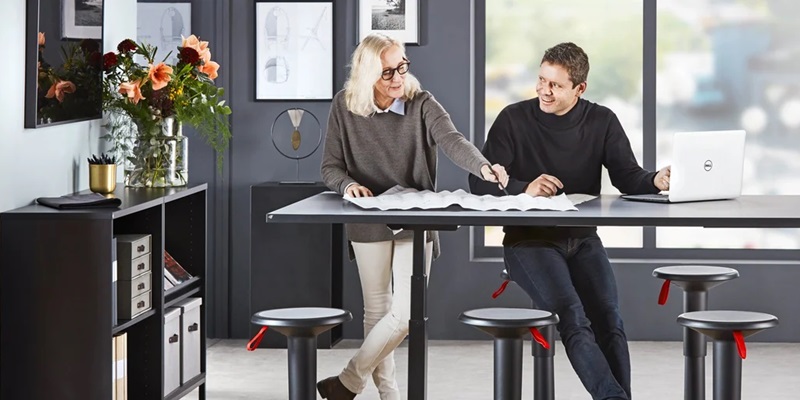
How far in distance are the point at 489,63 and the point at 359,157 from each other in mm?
2364

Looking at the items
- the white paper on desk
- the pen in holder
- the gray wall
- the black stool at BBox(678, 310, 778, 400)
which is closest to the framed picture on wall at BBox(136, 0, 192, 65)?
the gray wall

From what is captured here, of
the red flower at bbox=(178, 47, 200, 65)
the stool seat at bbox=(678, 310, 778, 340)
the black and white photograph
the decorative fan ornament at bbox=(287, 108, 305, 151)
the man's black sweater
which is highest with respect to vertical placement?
the black and white photograph

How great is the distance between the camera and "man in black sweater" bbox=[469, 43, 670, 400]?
12.8 feet

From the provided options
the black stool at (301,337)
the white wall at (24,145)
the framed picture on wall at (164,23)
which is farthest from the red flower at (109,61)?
the framed picture on wall at (164,23)

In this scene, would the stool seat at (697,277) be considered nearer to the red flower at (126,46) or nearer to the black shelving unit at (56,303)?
the black shelving unit at (56,303)

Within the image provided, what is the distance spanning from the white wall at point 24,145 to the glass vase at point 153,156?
173 millimetres

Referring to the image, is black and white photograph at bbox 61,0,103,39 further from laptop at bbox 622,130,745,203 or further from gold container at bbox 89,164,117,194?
laptop at bbox 622,130,745,203

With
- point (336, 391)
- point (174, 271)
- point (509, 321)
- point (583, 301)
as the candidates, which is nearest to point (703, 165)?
point (583, 301)

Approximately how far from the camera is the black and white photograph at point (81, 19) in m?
4.32

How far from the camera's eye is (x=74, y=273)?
3.91 metres

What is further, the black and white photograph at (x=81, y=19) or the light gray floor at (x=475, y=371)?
the light gray floor at (x=475, y=371)

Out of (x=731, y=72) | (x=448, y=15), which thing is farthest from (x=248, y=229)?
(x=731, y=72)

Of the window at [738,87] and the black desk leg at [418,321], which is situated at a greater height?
the window at [738,87]

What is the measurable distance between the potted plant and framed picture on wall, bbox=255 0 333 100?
1715 millimetres
